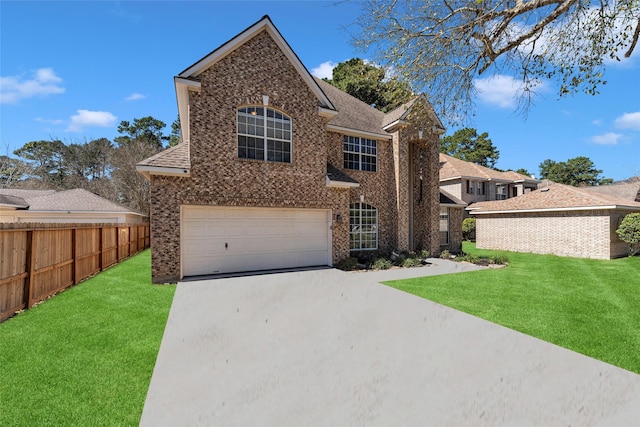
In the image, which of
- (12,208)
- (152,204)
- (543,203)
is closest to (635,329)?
(152,204)

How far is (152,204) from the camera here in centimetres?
931

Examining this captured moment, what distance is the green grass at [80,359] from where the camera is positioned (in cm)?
305

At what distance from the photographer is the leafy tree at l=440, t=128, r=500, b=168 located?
48812mm

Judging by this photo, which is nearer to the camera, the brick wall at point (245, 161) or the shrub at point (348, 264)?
the brick wall at point (245, 161)

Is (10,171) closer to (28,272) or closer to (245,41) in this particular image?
(28,272)

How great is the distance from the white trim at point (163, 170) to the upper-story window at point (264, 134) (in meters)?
2.01

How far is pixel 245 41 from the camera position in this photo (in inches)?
412

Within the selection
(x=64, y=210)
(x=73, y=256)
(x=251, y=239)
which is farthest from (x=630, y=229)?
(x=64, y=210)

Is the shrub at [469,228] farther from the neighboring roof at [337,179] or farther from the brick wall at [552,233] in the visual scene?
the neighboring roof at [337,179]

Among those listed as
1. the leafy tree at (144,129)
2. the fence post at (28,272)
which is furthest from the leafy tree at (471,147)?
the fence post at (28,272)

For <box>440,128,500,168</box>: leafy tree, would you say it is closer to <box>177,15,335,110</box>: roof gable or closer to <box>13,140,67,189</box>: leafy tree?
<box>177,15,335,110</box>: roof gable

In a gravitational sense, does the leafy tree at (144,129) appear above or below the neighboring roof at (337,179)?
above

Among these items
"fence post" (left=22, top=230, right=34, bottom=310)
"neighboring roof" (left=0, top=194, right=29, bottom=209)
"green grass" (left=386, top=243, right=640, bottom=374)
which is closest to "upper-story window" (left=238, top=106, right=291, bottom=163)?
"fence post" (left=22, top=230, right=34, bottom=310)

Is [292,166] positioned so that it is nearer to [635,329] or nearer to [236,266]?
[236,266]
